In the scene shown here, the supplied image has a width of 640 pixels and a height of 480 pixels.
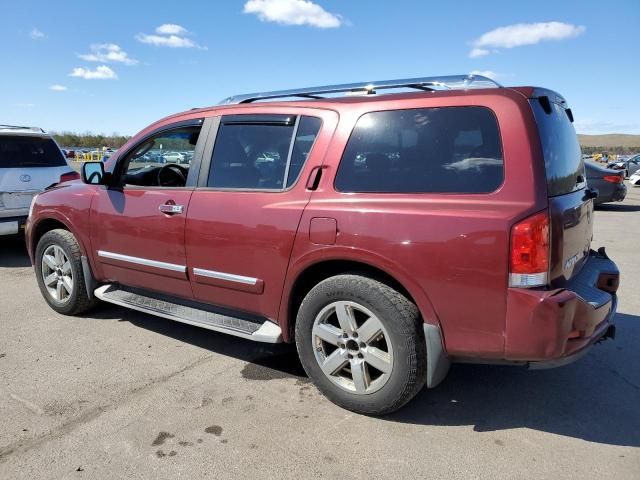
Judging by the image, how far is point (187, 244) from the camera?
3783mm

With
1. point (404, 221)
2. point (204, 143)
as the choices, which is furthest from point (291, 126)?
point (404, 221)

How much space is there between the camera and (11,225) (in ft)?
23.6

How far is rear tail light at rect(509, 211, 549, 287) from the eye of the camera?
8.34 feet

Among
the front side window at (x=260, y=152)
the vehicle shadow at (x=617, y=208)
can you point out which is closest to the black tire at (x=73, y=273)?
the front side window at (x=260, y=152)

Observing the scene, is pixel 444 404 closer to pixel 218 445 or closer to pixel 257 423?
pixel 257 423

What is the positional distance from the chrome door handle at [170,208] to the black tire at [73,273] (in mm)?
1269

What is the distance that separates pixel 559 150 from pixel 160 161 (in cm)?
323

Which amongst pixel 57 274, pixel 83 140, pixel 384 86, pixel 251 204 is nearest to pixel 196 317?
pixel 251 204

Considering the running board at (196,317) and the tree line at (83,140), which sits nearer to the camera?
the running board at (196,317)

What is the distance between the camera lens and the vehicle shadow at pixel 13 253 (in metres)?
7.21

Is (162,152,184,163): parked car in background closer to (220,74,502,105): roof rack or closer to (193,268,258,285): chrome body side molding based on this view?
(220,74,502,105): roof rack

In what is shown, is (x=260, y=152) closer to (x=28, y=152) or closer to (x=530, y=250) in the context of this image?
(x=530, y=250)

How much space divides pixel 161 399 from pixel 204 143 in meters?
1.85

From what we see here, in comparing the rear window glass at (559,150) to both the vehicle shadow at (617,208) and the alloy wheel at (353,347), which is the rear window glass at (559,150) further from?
the vehicle shadow at (617,208)
